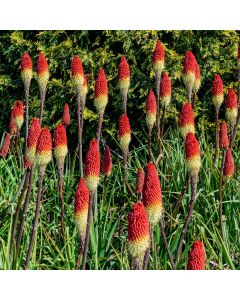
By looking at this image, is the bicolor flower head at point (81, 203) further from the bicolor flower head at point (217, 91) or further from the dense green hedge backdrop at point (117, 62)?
the dense green hedge backdrop at point (117, 62)

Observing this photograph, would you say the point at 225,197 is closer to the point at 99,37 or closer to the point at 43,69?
the point at 43,69

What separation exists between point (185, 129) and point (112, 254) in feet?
3.24

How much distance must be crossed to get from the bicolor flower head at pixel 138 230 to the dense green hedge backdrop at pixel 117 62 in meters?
3.89

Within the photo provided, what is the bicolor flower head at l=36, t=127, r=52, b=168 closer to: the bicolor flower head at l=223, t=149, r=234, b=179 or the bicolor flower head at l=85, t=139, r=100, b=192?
the bicolor flower head at l=85, t=139, r=100, b=192

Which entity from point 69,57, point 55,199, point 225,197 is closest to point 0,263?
point 55,199

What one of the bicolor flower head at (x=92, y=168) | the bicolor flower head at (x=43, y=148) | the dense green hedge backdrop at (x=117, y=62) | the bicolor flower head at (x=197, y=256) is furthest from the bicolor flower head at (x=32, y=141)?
the dense green hedge backdrop at (x=117, y=62)

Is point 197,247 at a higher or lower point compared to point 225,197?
lower

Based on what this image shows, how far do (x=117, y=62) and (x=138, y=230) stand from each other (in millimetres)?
4326

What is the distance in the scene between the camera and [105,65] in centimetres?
666

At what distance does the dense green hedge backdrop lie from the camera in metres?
6.49

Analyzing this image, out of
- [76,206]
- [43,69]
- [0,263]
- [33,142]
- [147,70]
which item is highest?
[147,70]

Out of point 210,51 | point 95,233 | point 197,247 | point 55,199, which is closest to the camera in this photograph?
point 197,247

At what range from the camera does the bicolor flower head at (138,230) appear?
8.29ft

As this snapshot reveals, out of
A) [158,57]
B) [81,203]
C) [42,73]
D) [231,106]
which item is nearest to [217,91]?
[231,106]
